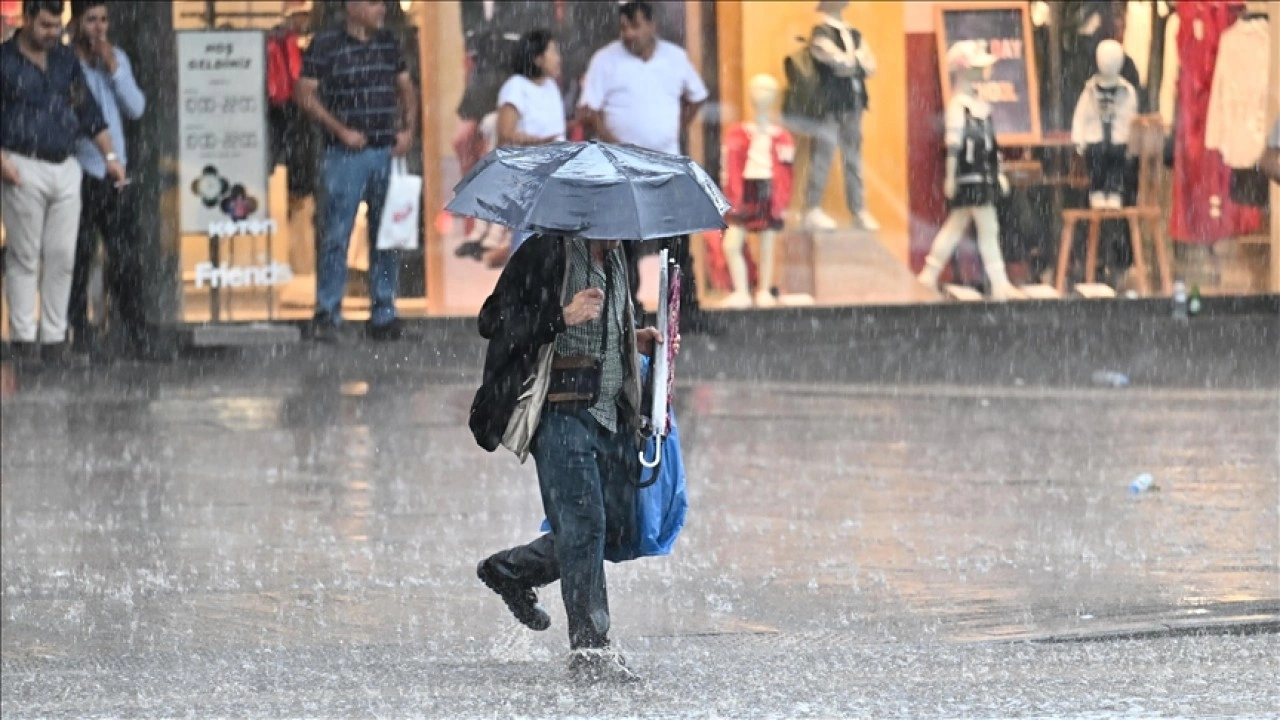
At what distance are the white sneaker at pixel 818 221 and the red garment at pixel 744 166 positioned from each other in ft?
0.66

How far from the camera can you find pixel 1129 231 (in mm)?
17047

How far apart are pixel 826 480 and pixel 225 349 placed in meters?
5.93

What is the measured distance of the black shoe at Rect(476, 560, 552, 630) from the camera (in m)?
7.44

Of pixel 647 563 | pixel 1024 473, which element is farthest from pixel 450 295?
pixel 647 563

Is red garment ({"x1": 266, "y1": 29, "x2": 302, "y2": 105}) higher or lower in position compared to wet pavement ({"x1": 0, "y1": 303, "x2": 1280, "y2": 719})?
higher

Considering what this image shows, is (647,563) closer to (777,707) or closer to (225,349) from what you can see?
(777,707)

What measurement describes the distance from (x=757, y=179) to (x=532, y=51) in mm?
2251

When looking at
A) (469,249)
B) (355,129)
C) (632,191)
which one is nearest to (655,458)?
(632,191)

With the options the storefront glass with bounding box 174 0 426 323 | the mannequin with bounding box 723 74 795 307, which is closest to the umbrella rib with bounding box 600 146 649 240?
the storefront glass with bounding box 174 0 426 323

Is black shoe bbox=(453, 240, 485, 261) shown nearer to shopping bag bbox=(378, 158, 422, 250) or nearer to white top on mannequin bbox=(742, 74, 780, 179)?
shopping bag bbox=(378, 158, 422, 250)

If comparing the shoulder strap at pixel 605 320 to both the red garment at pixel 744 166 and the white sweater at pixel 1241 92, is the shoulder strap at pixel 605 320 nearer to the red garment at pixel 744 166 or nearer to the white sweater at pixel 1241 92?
the red garment at pixel 744 166

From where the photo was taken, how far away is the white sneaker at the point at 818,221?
16.6 meters

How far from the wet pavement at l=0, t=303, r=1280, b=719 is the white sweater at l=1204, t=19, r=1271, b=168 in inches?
105

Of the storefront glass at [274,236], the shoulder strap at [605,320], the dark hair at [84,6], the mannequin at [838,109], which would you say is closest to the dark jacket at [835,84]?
the mannequin at [838,109]
